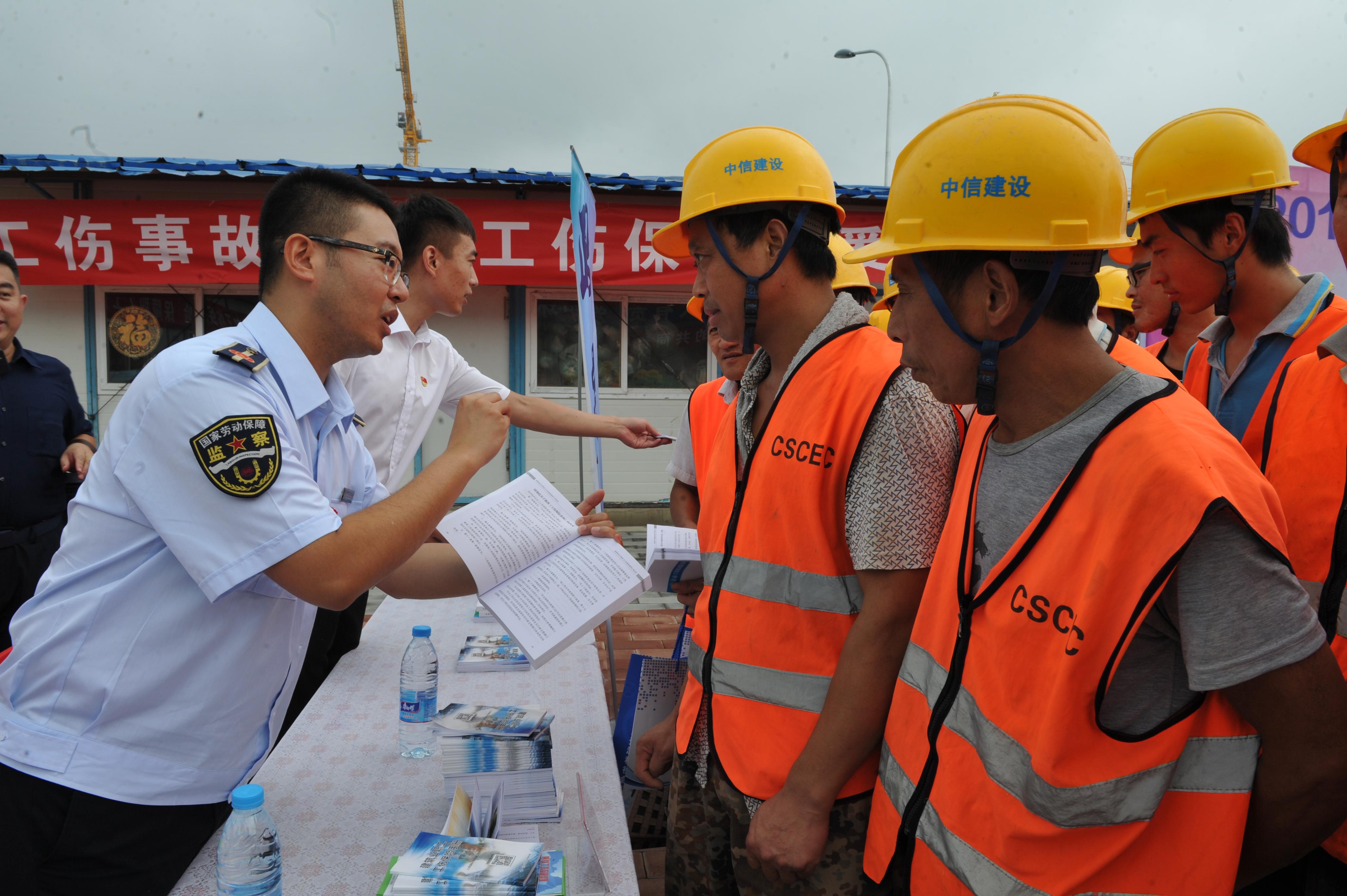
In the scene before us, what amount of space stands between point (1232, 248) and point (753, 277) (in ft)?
4.44

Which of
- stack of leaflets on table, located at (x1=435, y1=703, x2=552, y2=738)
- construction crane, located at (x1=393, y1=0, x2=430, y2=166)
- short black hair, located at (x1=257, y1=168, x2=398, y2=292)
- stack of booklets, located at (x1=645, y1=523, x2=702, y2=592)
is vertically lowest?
stack of leaflets on table, located at (x1=435, y1=703, x2=552, y2=738)

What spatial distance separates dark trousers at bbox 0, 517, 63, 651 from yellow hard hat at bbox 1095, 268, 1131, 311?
17.2ft

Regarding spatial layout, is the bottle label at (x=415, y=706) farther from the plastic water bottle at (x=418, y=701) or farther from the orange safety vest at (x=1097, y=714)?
the orange safety vest at (x=1097, y=714)

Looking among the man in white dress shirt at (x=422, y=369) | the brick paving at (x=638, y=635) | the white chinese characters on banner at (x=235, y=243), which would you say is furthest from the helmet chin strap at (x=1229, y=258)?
the white chinese characters on banner at (x=235, y=243)

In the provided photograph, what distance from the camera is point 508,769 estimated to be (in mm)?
1548

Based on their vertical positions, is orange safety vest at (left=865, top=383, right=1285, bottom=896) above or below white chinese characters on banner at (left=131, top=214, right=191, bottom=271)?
below

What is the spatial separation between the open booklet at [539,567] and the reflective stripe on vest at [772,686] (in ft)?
0.93

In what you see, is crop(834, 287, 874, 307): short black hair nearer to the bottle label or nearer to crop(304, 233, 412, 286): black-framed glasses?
crop(304, 233, 412, 286): black-framed glasses

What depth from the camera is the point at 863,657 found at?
1394 millimetres

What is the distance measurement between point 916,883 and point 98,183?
9482mm

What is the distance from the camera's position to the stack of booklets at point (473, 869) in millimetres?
1222

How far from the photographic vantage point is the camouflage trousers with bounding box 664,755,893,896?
1.44 meters

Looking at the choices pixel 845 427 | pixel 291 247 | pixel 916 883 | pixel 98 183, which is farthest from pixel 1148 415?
pixel 98 183

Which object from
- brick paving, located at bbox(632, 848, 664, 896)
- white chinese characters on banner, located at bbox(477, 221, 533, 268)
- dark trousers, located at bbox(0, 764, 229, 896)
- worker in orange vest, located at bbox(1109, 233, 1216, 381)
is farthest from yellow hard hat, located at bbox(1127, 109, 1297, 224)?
white chinese characters on banner, located at bbox(477, 221, 533, 268)
